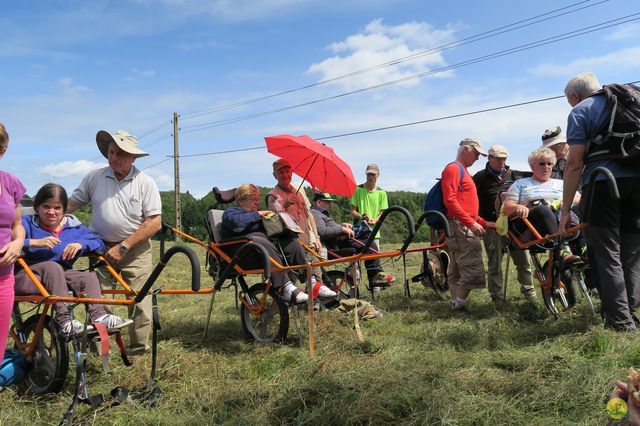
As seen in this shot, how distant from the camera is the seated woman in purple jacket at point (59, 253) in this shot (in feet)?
12.6

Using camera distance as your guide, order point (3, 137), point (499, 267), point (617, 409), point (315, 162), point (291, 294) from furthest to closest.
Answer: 1. point (315, 162)
2. point (499, 267)
3. point (291, 294)
4. point (3, 137)
5. point (617, 409)

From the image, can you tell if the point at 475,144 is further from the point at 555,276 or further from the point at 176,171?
the point at 176,171

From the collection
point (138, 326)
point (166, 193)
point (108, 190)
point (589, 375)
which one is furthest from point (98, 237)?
point (166, 193)

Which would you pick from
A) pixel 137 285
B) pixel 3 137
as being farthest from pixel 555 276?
pixel 3 137

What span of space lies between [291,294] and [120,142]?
2.03 metres

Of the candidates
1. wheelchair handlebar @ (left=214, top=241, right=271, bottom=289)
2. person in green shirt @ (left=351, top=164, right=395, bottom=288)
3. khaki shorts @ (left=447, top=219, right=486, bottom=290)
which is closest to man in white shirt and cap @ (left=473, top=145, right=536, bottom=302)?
khaki shorts @ (left=447, top=219, right=486, bottom=290)

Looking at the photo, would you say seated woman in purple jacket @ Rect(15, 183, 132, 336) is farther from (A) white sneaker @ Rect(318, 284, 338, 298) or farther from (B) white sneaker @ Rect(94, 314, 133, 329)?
(A) white sneaker @ Rect(318, 284, 338, 298)

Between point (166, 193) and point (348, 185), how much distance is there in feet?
104

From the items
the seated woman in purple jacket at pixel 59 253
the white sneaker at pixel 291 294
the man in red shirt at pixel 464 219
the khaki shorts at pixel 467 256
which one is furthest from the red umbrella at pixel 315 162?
the seated woman in purple jacket at pixel 59 253

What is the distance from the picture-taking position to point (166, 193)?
36656 mm

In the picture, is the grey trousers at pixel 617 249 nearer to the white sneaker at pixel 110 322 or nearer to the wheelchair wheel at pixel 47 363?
the white sneaker at pixel 110 322

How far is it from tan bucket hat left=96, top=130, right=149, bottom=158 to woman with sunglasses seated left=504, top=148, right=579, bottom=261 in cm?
360

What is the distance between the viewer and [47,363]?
4.02 meters

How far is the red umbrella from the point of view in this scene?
6.36 m
